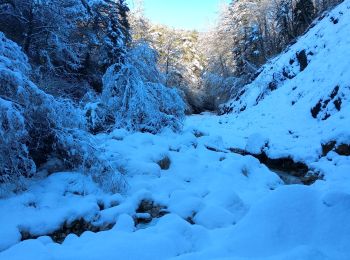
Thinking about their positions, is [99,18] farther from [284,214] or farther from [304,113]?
[284,214]

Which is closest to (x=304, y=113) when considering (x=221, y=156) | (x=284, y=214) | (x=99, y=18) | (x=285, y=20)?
(x=221, y=156)

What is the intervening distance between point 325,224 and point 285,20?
3019cm

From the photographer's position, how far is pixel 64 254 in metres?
3.60

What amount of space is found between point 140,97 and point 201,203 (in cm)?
420

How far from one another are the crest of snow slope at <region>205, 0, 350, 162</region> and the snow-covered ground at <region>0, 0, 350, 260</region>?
0.22 ft

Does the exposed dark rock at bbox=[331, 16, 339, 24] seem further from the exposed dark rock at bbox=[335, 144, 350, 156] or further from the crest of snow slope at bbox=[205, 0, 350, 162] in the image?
the exposed dark rock at bbox=[335, 144, 350, 156]

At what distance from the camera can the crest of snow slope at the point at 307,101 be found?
9766mm

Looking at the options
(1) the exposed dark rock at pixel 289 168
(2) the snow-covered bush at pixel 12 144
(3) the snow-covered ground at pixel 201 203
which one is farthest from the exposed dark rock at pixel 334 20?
(2) the snow-covered bush at pixel 12 144

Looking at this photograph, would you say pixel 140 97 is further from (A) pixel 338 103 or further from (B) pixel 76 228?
(A) pixel 338 103

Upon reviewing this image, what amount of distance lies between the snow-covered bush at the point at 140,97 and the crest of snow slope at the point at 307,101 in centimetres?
268

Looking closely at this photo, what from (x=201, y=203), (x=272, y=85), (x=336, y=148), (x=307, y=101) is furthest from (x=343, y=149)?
(x=272, y=85)

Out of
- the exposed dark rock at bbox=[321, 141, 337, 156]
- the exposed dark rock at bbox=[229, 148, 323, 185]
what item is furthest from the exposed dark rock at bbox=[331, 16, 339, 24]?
the exposed dark rock at bbox=[321, 141, 337, 156]

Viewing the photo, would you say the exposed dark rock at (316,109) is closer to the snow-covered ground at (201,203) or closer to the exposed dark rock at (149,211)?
the snow-covered ground at (201,203)

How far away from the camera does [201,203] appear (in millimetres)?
5441
